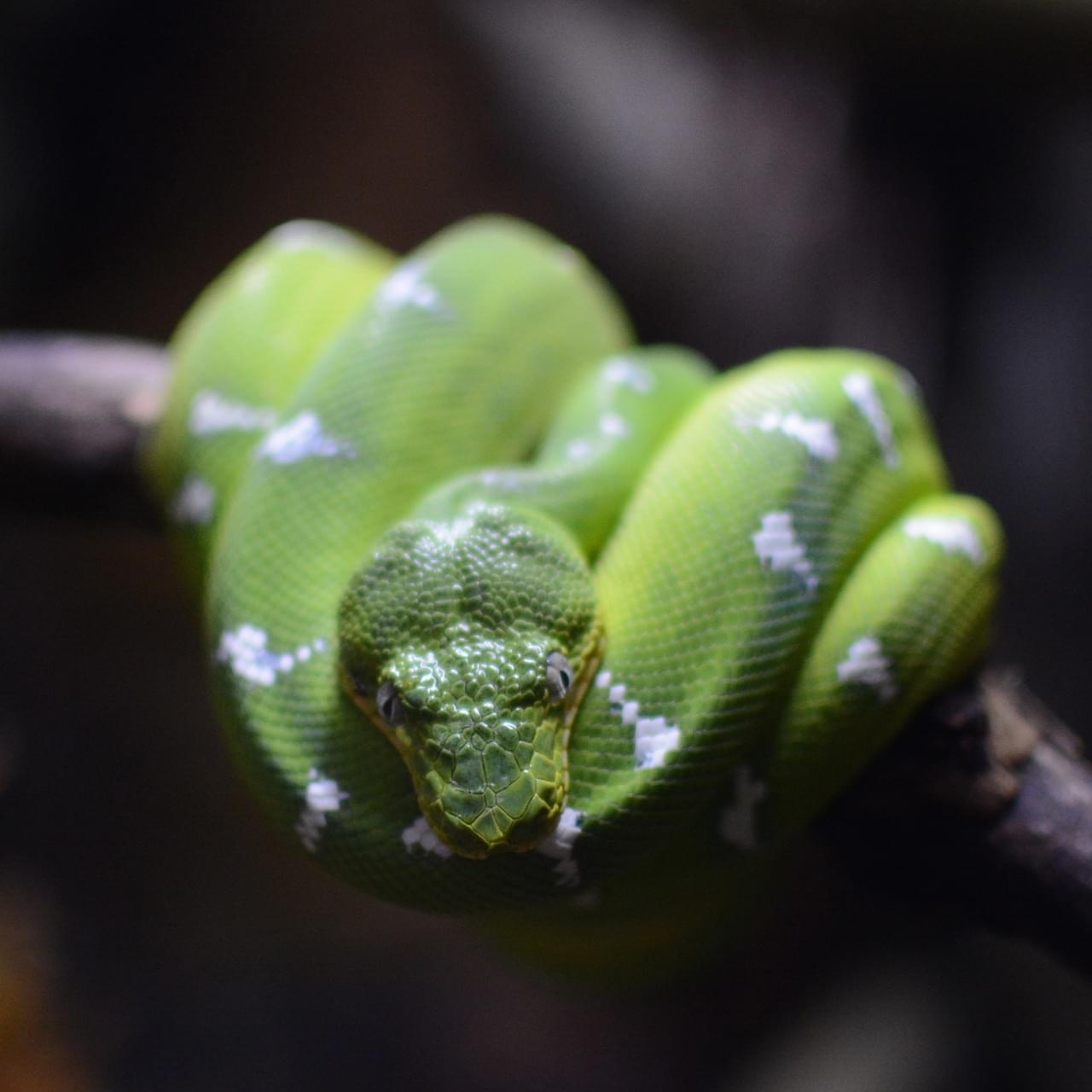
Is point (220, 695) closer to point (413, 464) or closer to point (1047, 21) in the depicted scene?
point (413, 464)

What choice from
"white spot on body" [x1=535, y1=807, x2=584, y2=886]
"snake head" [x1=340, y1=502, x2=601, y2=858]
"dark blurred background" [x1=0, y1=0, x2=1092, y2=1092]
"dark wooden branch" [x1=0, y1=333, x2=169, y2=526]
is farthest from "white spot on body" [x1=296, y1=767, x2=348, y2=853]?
"dark blurred background" [x1=0, y1=0, x2=1092, y2=1092]

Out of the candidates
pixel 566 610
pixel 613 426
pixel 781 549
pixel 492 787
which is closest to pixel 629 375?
pixel 613 426

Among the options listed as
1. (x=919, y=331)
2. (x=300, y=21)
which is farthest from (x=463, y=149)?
(x=919, y=331)

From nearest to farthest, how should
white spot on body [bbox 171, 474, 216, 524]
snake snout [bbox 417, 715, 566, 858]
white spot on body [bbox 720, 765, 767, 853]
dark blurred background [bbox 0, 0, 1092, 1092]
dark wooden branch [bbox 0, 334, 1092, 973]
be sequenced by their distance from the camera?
snake snout [bbox 417, 715, 566, 858] < white spot on body [bbox 720, 765, 767, 853] < dark wooden branch [bbox 0, 334, 1092, 973] < white spot on body [bbox 171, 474, 216, 524] < dark blurred background [bbox 0, 0, 1092, 1092]

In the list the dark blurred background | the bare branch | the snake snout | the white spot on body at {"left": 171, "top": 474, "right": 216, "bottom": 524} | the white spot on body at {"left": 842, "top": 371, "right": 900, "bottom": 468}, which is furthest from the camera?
the dark blurred background

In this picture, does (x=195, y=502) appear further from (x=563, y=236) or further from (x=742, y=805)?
(x=563, y=236)

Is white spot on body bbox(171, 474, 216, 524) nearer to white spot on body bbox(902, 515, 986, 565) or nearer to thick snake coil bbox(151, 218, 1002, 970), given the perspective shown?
thick snake coil bbox(151, 218, 1002, 970)
